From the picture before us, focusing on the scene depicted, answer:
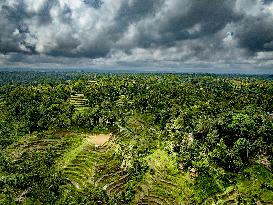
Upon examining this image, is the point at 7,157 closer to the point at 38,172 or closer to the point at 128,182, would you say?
the point at 38,172

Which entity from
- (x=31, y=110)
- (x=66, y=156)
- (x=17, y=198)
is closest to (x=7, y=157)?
(x=66, y=156)

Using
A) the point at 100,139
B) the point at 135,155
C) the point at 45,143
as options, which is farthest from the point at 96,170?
the point at 45,143

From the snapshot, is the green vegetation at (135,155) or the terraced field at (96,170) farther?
the terraced field at (96,170)

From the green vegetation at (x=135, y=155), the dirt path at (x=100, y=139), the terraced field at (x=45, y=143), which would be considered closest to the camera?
the green vegetation at (x=135, y=155)

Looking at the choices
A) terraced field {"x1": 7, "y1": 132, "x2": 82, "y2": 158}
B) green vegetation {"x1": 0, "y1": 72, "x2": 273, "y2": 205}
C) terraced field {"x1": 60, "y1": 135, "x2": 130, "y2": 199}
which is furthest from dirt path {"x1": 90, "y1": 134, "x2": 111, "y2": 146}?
terraced field {"x1": 7, "y1": 132, "x2": 82, "y2": 158}

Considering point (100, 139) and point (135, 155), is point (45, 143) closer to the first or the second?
point (100, 139)

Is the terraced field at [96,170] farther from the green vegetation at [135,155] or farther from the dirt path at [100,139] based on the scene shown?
the dirt path at [100,139]

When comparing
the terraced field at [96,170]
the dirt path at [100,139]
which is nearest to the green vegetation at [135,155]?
the terraced field at [96,170]
